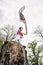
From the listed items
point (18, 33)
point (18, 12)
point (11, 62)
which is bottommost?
point (11, 62)

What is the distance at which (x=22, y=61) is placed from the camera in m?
3.60

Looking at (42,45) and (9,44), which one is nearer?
(9,44)

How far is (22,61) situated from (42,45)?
2259 mm

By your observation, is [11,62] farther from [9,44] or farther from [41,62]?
[41,62]

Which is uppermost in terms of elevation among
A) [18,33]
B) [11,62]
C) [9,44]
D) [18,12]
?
[18,12]

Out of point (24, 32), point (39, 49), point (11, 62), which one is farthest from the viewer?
point (39, 49)

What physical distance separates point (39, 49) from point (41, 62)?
442 mm

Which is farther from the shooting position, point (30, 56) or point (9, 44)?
point (30, 56)

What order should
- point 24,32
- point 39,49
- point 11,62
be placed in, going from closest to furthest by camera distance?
point 11,62
point 24,32
point 39,49

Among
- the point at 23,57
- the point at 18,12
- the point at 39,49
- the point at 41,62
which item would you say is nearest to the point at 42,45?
the point at 39,49

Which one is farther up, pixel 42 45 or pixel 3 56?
pixel 42 45

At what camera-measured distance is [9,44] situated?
3691 millimetres

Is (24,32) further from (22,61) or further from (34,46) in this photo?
(22,61)

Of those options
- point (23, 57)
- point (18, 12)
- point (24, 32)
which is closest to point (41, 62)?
point (24, 32)
